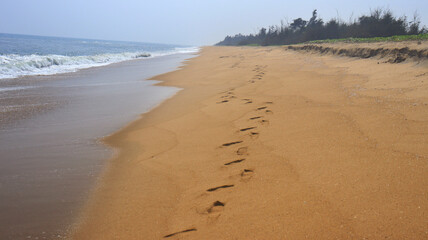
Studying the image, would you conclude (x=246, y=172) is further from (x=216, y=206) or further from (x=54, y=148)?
(x=54, y=148)

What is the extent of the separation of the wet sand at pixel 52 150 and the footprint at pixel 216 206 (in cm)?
91

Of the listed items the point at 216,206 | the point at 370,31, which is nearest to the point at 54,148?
the point at 216,206

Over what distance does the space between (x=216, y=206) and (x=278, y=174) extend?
1.75 feet

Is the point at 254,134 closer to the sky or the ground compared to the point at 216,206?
closer to the sky

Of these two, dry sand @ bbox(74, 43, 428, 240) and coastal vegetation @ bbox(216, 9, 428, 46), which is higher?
coastal vegetation @ bbox(216, 9, 428, 46)

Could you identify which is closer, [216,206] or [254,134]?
[216,206]

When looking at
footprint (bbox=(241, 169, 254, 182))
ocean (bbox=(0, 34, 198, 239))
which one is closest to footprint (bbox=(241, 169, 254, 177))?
footprint (bbox=(241, 169, 254, 182))

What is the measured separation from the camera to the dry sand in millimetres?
1440

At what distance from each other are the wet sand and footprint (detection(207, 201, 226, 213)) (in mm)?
905

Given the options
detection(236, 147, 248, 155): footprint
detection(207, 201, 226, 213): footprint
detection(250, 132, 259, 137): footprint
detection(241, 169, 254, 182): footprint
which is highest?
detection(250, 132, 259, 137): footprint

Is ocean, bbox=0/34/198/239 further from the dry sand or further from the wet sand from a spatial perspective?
the dry sand

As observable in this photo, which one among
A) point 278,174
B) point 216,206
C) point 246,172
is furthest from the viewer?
point 246,172

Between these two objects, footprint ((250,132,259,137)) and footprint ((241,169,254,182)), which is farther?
footprint ((250,132,259,137))

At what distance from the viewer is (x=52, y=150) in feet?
9.50
